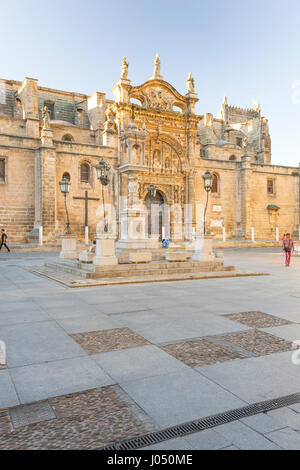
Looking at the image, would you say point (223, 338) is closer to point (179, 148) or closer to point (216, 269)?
point (216, 269)

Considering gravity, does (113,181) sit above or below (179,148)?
below

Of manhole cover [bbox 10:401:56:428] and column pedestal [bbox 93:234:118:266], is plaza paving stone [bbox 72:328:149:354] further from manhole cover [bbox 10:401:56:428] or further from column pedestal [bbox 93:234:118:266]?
column pedestal [bbox 93:234:118:266]

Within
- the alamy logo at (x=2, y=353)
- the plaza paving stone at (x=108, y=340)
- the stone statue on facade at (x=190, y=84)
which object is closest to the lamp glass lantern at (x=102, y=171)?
the plaza paving stone at (x=108, y=340)

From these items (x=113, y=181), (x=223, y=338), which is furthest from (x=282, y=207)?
(x=223, y=338)

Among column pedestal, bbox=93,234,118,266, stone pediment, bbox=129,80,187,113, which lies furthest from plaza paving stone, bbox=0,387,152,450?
stone pediment, bbox=129,80,187,113

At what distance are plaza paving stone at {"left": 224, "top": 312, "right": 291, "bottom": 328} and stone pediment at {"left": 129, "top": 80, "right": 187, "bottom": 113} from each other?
2528cm

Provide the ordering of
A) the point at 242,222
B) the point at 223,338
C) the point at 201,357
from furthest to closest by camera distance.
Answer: the point at 242,222
the point at 223,338
the point at 201,357

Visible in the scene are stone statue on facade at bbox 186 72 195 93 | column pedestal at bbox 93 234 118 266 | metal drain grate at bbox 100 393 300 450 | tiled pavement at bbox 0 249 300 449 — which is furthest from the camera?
stone statue on facade at bbox 186 72 195 93

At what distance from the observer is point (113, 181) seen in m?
27.0

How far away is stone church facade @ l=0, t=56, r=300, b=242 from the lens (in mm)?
23812

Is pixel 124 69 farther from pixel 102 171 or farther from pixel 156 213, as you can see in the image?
pixel 102 171

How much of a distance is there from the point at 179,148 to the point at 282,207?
12928 millimetres

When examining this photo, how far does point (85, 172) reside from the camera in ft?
86.1

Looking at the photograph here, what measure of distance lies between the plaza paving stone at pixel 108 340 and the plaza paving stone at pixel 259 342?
3.81 ft
